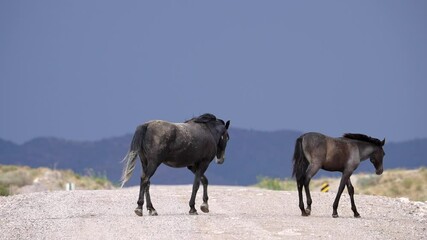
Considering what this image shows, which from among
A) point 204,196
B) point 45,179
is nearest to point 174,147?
point 204,196

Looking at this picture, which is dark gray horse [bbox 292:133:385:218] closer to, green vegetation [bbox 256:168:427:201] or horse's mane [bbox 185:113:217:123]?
horse's mane [bbox 185:113:217:123]

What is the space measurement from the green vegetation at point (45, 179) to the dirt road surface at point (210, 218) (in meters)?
16.2

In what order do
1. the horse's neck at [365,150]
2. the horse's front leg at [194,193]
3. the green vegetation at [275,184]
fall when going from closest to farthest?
the horse's front leg at [194,193], the horse's neck at [365,150], the green vegetation at [275,184]

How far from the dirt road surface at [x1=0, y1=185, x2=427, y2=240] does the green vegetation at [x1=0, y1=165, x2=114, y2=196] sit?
16.2 meters

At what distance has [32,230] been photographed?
1880cm

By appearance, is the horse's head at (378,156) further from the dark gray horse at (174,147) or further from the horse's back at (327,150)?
the dark gray horse at (174,147)

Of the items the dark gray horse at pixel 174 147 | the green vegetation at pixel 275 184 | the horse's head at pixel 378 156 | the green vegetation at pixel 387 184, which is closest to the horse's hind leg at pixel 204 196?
the dark gray horse at pixel 174 147

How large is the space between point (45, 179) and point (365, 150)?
1012 inches

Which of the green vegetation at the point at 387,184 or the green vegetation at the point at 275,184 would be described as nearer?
the green vegetation at the point at 275,184

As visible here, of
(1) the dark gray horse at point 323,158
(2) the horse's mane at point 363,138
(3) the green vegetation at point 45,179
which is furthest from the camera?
(3) the green vegetation at point 45,179

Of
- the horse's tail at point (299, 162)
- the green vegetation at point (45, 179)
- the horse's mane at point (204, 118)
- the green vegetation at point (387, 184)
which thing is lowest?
the green vegetation at point (45, 179)

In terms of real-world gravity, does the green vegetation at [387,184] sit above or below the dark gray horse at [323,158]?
below

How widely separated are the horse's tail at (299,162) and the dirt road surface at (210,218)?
82cm

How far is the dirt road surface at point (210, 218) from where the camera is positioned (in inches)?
718
